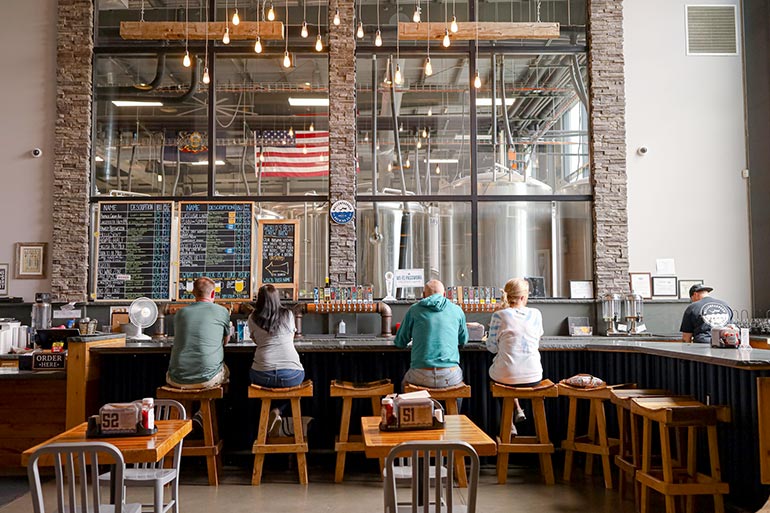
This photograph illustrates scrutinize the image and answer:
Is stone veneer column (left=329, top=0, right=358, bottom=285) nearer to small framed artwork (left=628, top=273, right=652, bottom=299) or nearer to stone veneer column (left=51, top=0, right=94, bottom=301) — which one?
stone veneer column (left=51, top=0, right=94, bottom=301)

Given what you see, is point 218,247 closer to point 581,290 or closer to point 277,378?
point 277,378

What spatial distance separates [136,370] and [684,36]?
284 inches

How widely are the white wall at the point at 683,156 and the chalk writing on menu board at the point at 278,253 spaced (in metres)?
3.98

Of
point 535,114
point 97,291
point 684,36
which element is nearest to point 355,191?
point 535,114

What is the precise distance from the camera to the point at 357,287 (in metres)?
7.52

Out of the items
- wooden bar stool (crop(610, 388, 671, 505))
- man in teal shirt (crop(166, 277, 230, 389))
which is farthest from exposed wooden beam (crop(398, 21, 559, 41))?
wooden bar stool (crop(610, 388, 671, 505))

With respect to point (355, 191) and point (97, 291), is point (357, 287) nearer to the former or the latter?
point (355, 191)

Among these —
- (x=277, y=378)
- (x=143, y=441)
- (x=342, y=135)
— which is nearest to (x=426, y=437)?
(x=143, y=441)

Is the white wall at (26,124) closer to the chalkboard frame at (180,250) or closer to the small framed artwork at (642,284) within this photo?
the chalkboard frame at (180,250)

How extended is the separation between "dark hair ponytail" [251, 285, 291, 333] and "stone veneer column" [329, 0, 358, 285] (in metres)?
2.41

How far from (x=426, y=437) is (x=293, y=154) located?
564 cm

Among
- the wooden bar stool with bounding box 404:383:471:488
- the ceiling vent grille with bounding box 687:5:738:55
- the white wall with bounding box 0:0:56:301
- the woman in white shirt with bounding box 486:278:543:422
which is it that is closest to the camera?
the wooden bar stool with bounding box 404:383:471:488

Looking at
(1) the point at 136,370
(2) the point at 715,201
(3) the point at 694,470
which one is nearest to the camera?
(3) the point at 694,470

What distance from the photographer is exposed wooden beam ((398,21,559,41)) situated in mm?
7871
